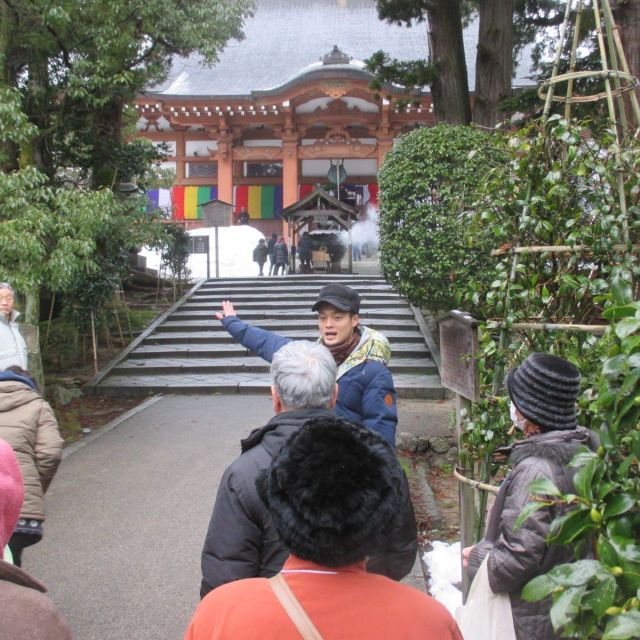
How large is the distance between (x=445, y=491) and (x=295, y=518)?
16.6 feet

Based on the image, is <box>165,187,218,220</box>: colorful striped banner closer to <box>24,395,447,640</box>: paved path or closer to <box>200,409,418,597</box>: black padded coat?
<box>24,395,447,640</box>: paved path

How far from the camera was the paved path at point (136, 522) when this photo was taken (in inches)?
150

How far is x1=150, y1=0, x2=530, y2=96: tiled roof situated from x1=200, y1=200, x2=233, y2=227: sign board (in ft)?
13.1

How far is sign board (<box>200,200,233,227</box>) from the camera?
1845 cm

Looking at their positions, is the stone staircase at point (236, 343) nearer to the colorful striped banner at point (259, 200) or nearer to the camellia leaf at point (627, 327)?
the colorful striped banner at point (259, 200)

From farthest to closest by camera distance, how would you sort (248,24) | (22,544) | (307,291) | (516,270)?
(248,24) < (307,291) < (22,544) < (516,270)

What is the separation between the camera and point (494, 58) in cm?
923

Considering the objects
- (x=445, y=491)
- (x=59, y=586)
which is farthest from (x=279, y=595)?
(x=445, y=491)

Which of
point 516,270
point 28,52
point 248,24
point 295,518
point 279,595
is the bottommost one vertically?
point 279,595

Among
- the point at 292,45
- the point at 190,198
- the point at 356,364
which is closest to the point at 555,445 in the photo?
the point at 356,364

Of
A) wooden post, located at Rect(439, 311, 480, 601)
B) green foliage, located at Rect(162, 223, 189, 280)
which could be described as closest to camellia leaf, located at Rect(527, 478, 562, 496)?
wooden post, located at Rect(439, 311, 480, 601)

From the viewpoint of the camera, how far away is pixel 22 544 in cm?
325

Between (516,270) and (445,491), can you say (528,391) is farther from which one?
(445,491)

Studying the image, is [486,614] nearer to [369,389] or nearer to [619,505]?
[619,505]
